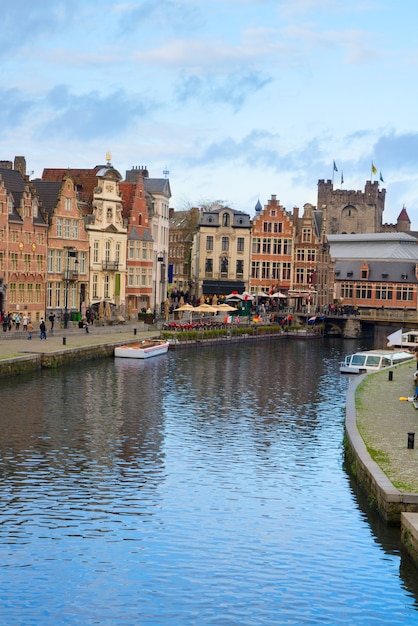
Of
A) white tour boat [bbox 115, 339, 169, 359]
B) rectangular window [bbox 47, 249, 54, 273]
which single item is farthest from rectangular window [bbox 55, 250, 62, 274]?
white tour boat [bbox 115, 339, 169, 359]

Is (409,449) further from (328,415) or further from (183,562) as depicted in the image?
(328,415)

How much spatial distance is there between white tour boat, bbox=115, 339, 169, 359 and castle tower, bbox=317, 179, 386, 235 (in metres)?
100

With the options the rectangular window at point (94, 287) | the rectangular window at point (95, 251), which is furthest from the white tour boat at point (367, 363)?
the rectangular window at point (95, 251)

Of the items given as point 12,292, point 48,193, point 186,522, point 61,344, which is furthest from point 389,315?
point 186,522

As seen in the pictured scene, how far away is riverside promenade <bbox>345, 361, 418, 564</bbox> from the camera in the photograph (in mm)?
26781

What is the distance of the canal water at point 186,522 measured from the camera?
22734 millimetres

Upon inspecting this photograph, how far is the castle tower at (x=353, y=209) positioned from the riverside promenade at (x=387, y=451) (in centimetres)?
12733

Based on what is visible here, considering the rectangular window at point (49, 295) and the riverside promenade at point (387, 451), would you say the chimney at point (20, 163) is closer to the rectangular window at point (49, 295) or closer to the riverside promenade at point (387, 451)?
the rectangular window at point (49, 295)

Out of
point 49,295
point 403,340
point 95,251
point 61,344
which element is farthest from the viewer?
point 95,251

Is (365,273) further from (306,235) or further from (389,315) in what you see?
(389,315)

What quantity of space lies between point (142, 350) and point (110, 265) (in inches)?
1220

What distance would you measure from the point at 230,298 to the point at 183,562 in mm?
99703

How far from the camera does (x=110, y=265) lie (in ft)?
343

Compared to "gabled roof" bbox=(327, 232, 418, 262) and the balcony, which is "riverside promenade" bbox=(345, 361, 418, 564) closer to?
the balcony
